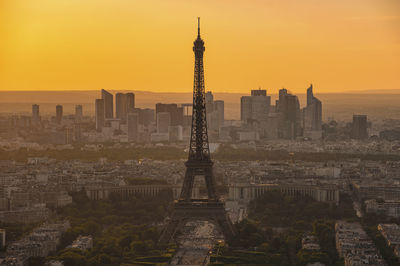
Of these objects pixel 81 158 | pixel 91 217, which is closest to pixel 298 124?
pixel 81 158

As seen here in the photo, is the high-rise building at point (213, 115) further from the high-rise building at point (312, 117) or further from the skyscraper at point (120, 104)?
the high-rise building at point (312, 117)

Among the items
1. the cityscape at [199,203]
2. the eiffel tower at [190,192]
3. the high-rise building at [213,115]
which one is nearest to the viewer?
the cityscape at [199,203]

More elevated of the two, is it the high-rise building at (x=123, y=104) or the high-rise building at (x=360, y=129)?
the high-rise building at (x=123, y=104)

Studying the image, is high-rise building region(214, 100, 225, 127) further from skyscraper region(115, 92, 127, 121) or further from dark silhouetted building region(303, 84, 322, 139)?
skyscraper region(115, 92, 127, 121)

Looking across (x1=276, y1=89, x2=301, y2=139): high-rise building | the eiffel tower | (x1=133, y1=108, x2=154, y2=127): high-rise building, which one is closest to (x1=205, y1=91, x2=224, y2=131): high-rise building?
(x1=133, y1=108, x2=154, y2=127): high-rise building

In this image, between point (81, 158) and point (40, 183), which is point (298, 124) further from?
point (40, 183)

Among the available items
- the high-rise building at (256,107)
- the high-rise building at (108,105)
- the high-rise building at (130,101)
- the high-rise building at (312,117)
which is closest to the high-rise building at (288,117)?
the high-rise building at (312,117)
